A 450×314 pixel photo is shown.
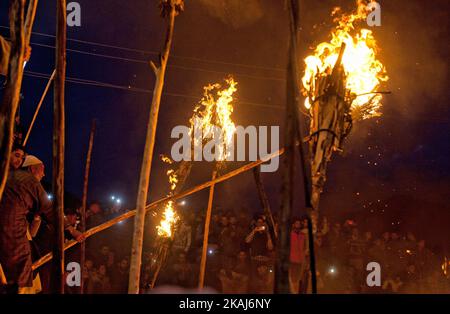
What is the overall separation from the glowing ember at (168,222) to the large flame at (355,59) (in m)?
5.60

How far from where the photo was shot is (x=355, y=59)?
19.5ft

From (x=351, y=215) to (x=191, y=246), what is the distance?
307 inches

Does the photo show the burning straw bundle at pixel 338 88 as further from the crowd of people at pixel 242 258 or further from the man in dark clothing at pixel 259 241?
the man in dark clothing at pixel 259 241

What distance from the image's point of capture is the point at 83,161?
70.3 feet

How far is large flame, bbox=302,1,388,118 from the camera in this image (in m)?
5.89

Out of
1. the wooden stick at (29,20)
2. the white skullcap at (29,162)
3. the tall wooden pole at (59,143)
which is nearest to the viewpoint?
the wooden stick at (29,20)

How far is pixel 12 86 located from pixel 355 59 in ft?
14.1

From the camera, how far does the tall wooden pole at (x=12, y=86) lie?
363 cm

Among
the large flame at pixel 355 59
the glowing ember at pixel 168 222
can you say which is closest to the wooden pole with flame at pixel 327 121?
the large flame at pixel 355 59

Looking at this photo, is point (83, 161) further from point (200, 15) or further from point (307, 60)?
point (307, 60)

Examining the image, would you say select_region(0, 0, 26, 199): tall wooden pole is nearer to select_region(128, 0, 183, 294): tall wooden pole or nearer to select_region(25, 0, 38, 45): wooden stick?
select_region(25, 0, 38, 45): wooden stick

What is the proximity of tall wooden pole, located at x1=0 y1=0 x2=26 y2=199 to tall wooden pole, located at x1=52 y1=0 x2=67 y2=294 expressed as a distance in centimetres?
43

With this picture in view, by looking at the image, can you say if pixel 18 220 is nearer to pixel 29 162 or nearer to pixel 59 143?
pixel 29 162

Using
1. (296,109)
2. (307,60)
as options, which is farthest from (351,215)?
(296,109)
